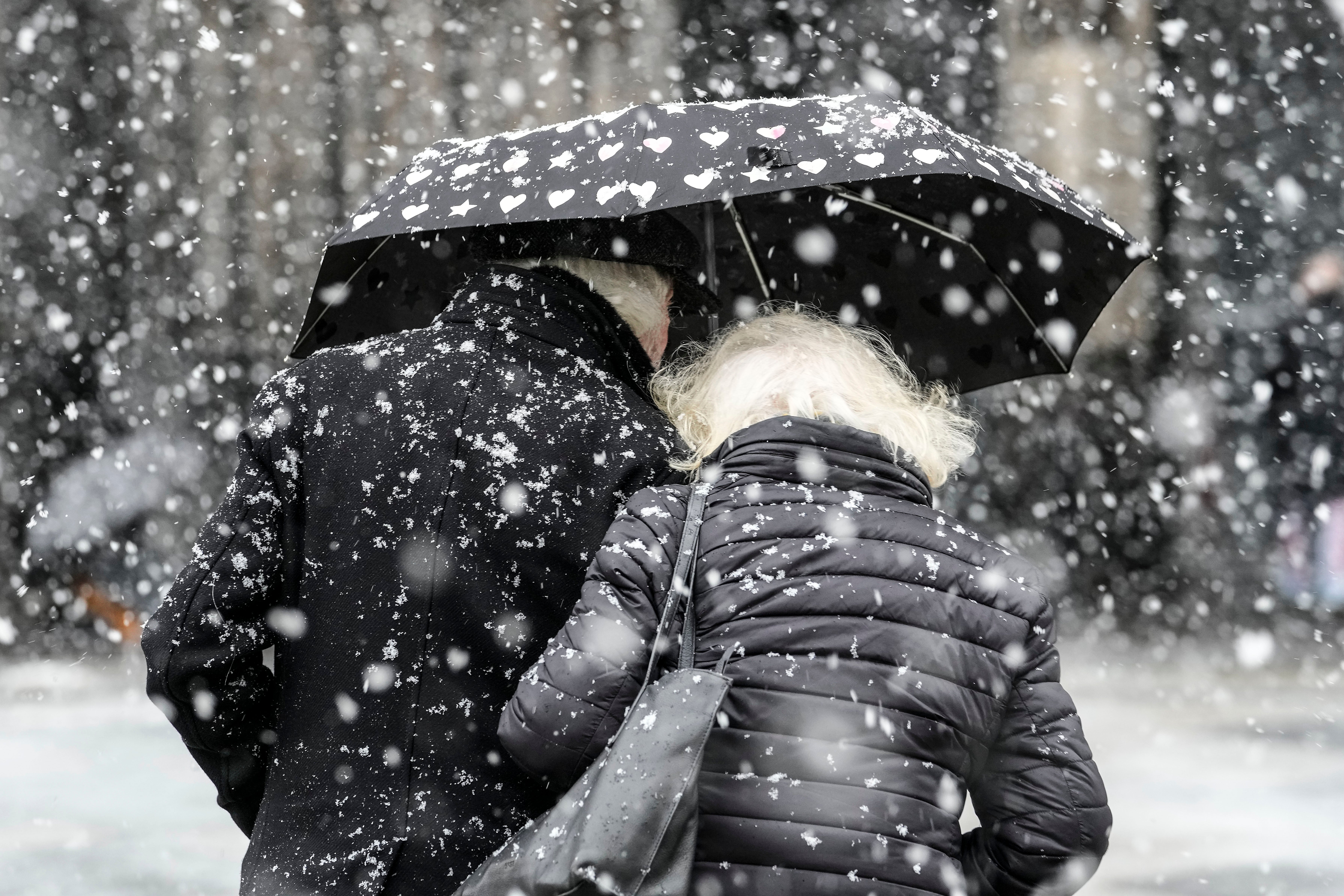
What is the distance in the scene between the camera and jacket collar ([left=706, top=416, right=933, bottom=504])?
1.51 meters

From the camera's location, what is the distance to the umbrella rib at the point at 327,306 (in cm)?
236

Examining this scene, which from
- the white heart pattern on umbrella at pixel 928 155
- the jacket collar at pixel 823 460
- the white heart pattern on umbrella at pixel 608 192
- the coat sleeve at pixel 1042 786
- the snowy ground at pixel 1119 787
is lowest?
the snowy ground at pixel 1119 787

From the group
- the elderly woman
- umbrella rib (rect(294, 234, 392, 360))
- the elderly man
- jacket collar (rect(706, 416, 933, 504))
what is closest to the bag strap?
the elderly woman

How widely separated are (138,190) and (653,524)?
758 cm

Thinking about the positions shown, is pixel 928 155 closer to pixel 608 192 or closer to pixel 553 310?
pixel 608 192

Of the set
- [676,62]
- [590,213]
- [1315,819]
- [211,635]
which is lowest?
[1315,819]

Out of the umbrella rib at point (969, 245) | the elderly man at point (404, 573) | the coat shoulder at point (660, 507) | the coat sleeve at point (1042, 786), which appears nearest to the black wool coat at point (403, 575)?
the elderly man at point (404, 573)

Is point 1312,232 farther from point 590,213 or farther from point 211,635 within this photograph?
point 211,635

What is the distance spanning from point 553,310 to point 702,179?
310mm

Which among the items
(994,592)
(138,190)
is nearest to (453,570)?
(994,592)

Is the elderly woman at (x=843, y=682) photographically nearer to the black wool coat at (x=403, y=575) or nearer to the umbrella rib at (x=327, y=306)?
the black wool coat at (x=403, y=575)

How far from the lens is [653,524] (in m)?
1.47

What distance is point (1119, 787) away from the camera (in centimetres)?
485

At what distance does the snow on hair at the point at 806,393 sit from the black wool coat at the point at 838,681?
0.09m
